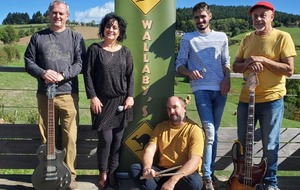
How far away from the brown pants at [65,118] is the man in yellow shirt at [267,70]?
58.3 inches

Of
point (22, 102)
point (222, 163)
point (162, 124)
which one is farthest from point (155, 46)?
point (22, 102)

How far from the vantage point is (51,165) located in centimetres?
365

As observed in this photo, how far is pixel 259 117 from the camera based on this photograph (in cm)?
374

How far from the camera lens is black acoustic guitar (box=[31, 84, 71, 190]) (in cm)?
362

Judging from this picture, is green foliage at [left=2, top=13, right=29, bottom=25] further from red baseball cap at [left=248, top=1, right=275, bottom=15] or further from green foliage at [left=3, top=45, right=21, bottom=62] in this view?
red baseball cap at [left=248, top=1, right=275, bottom=15]

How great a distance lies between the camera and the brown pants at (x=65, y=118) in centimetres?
376

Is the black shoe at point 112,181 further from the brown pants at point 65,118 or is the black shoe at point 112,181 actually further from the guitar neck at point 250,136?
the guitar neck at point 250,136

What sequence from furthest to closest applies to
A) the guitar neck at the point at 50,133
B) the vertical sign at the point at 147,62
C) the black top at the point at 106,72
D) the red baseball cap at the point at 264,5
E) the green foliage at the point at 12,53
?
the green foliage at the point at 12,53, the vertical sign at the point at 147,62, the black top at the point at 106,72, the guitar neck at the point at 50,133, the red baseball cap at the point at 264,5

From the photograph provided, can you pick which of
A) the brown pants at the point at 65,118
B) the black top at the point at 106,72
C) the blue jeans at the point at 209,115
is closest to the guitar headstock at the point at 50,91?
the brown pants at the point at 65,118

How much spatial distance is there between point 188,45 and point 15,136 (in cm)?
200

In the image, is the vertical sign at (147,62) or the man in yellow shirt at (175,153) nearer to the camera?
the man in yellow shirt at (175,153)

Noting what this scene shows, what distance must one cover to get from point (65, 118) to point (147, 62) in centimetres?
95

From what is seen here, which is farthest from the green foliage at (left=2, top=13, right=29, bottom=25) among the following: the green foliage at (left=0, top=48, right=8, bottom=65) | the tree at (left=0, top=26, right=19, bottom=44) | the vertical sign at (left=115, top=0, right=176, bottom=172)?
the vertical sign at (left=115, top=0, right=176, bottom=172)

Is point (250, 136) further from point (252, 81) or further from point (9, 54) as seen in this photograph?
point (9, 54)
